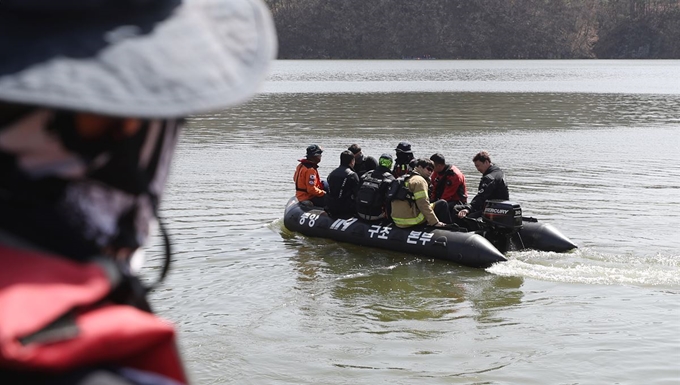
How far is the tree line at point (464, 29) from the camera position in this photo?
11200cm

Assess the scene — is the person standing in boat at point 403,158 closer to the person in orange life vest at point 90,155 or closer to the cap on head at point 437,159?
the cap on head at point 437,159

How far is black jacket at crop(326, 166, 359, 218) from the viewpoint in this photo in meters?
13.2

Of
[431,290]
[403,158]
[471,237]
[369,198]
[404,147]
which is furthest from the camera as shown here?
[403,158]

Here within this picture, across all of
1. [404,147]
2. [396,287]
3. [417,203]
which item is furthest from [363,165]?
[396,287]

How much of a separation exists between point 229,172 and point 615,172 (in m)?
8.74

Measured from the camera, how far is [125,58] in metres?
0.96

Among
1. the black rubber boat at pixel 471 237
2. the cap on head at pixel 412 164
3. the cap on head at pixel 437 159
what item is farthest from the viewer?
the cap on head at pixel 412 164

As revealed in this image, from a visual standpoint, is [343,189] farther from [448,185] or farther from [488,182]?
[488,182]

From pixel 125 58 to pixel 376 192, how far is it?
11707mm

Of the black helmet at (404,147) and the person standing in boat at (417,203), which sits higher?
the black helmet at (404,147)

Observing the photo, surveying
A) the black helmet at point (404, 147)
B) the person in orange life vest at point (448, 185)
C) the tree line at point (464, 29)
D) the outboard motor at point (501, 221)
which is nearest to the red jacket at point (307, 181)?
the black helmet at point (404, 147)

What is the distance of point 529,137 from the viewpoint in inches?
1109

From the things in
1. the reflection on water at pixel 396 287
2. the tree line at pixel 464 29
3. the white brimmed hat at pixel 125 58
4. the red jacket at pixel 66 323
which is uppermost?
the white brimmed hat at pixel 125 58

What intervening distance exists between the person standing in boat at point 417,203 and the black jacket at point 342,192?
3.48 feet
